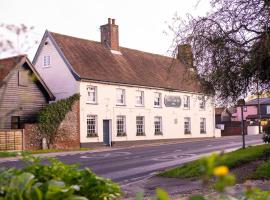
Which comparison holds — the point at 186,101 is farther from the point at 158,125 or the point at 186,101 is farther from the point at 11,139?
the point at 11,139

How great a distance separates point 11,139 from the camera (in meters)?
30.3

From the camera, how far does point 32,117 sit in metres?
34.2

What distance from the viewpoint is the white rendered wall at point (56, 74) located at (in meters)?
35.8

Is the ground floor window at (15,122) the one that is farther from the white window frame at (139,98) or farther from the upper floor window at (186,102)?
the upper floor window at (186,102)

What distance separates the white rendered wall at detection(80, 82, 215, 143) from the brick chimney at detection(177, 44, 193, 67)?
15.9m

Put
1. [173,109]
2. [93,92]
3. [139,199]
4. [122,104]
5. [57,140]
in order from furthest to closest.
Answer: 1. [173,109]
2. [122,104]
3. [93,92]
4. [57,140]
5. [139,199]

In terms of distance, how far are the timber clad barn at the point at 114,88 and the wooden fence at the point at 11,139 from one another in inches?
211

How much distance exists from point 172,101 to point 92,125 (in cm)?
1166

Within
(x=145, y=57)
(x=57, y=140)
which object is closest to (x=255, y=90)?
(x=57, y=140)

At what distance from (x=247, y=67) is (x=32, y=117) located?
23675 mm

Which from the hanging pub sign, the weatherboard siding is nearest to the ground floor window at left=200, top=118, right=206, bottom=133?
the hanging pub sign

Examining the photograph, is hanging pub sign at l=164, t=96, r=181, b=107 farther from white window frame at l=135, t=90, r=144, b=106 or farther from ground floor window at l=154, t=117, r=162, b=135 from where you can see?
white window frame at l=135, t=90, r=144, b=106

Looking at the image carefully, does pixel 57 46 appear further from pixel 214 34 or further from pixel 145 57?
pixel 214 34

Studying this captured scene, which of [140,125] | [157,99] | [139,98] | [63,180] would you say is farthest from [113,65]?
[63,180]
